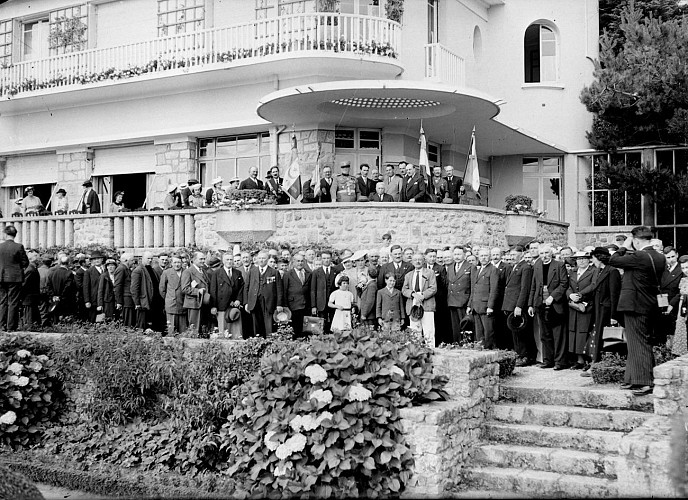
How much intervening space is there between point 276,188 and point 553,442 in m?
11.5

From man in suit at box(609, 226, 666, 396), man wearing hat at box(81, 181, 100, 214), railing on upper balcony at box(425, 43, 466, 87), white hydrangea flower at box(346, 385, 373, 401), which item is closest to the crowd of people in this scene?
man in suit at box(609, 226, 666, 396)

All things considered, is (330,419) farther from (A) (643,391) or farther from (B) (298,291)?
(B) (298,291)

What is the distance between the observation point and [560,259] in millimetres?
11852

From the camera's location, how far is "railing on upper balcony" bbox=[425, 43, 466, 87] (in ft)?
69.4

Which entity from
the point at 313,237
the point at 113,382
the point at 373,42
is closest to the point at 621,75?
the point at 373,42

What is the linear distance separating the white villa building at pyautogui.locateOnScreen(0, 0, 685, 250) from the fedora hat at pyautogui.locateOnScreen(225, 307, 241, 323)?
21.5ft

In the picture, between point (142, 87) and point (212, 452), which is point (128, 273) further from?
point (142, 87)

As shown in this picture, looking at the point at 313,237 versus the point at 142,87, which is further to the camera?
the point at 142,87

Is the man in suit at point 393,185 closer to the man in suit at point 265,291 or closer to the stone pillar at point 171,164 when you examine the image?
the man in suit at point 265,291

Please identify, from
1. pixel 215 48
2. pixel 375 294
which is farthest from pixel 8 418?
pixel 215 48

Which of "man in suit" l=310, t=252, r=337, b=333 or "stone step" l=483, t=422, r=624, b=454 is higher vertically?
"man in suit" l=310, t=252, r=337, b=333

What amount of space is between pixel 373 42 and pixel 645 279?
12430mm

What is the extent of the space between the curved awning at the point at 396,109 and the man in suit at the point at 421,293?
611 cm

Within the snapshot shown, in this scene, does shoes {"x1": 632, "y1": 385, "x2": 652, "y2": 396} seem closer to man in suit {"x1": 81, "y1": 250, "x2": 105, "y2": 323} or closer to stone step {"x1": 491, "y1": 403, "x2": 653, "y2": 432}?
stone step {"x1": 491, "y1": 403, "x2": 653, "y2": 432}
